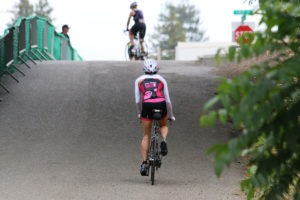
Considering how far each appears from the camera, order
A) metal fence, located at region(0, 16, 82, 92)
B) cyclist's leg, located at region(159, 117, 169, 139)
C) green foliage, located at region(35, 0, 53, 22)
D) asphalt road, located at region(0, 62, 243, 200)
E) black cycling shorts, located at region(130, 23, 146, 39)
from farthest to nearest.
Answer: green foliage, located at region(35, 0, 53, 22) → black cycling shorts, located at region(130, 23, 146, 39) → metal fence, located at region(0, 16, 82, 92) → cyclist's leg, located at region(159, 117, 169, 139) → asphalt road, located at region(0, 62, 243, 200)

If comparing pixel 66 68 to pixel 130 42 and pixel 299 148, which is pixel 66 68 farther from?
pixel 299 148

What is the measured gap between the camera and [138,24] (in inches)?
837

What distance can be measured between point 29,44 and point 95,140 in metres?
9.67

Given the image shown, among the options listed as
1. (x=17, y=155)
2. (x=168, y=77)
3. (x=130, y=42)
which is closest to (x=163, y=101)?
(x=17, y=155)

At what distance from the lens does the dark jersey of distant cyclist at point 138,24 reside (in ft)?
69.3

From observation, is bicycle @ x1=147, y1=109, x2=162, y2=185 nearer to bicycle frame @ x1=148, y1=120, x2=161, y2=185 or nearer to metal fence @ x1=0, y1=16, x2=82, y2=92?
bicycle frame @ x1=148, y1=120, x2=161, y2=185

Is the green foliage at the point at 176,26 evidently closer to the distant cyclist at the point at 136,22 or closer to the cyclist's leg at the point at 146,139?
the distant cyclist at the point at 136,22

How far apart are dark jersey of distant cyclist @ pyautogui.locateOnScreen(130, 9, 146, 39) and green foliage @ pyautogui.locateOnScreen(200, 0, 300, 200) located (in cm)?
1763

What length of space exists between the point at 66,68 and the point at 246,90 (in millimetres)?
17037

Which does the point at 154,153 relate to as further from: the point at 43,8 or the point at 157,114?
the point at 43,8

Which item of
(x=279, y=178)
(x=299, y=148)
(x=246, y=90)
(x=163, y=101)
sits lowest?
(x=163, y=101)

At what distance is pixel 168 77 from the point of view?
732 inches

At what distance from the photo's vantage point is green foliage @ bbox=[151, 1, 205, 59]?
115500mm

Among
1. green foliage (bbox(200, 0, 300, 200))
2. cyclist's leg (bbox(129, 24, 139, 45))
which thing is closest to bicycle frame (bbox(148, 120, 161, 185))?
green foliage (bbox(200, 0, 300, 200))
